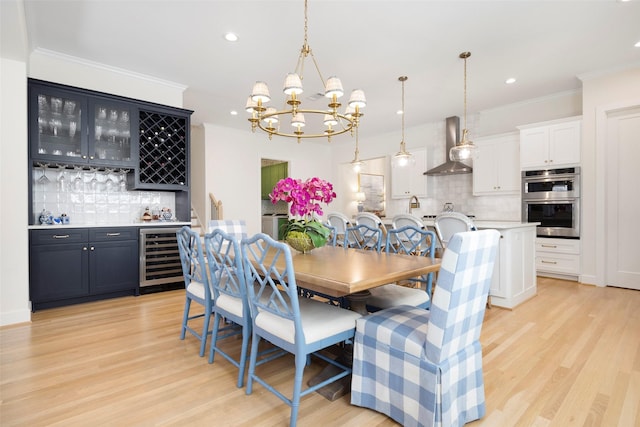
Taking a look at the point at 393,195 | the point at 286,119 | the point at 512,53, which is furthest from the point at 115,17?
the point at 393,195

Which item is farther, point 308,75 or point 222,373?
point 308,75

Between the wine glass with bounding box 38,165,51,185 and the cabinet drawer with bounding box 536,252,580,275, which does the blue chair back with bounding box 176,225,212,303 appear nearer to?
the wine glass with bounding box 38,165,51,185

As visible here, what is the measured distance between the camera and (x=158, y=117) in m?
4.10

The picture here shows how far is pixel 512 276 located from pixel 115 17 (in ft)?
14.7

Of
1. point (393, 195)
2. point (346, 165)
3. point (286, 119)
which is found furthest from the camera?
point (346, 165)

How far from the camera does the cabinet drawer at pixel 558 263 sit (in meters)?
4.40

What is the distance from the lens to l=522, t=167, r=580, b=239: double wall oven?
4.39 m

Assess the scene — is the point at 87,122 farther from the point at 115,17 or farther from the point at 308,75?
the point at 308,75

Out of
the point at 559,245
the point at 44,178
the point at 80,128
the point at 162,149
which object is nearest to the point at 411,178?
the point at 559,245

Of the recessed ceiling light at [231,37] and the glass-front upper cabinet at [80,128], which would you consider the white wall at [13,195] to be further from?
the recessed ceiling light at [231,37]

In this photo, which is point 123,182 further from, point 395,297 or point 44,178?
point 395,297

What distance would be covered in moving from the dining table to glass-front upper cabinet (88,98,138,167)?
9.29ft

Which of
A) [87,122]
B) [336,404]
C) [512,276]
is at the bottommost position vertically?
[336,404]

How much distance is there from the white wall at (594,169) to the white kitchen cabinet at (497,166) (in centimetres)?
91
